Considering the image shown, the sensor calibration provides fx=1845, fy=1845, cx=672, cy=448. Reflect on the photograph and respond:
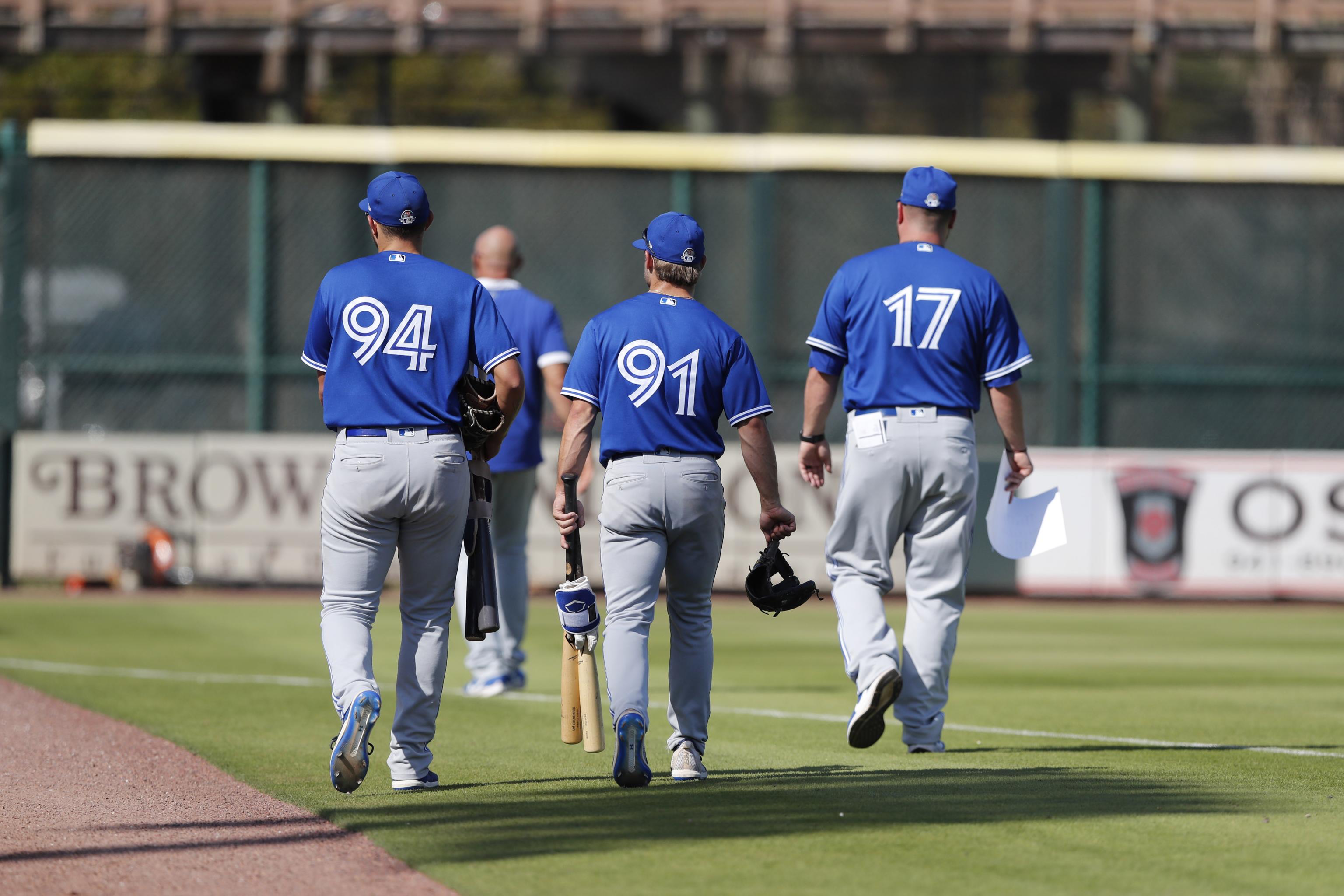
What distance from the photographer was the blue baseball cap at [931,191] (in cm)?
751

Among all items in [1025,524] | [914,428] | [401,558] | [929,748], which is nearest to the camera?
[401,558]

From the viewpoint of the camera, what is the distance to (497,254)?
9281 mm

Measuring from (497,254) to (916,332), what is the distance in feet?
8.99

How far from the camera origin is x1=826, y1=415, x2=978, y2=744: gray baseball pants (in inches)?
286

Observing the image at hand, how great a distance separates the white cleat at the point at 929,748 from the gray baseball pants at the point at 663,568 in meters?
1.21

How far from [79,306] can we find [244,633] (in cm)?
621

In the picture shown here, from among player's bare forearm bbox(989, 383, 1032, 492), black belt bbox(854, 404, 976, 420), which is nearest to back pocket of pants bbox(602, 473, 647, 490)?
black belt bbox(854, 404, 976, 420)

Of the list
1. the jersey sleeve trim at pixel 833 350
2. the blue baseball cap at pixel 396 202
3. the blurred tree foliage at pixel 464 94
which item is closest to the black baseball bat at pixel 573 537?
the blue baseball cap at pixel 396 202

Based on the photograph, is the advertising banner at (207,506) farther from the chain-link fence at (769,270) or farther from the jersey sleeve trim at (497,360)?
the jersey sleeve trim at (497,360)

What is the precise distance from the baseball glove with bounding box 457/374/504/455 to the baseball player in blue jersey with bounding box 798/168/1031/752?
1471 mm

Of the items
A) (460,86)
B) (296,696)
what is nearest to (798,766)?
(296,696)

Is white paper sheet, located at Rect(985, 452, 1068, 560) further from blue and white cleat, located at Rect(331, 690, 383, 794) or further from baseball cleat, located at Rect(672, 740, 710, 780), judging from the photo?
blue and white cleat, located at Rect(331, 690, 383, 794)

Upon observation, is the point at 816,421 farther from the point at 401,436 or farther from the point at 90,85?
the point at 90,85

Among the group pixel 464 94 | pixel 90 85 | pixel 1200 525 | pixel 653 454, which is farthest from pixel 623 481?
pixel 90 85
